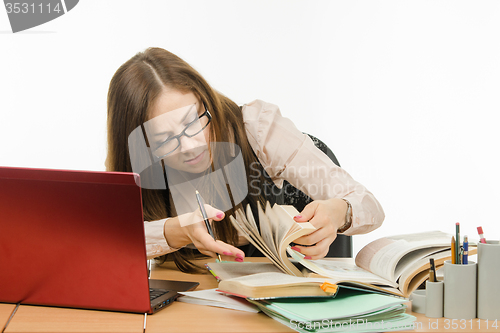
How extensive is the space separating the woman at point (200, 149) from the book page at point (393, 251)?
157 millimetres

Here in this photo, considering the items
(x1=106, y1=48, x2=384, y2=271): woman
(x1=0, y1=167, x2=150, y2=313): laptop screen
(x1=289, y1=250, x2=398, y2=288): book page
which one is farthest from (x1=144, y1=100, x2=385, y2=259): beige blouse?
(x1=0, y1=167, x2=150, y2=313): laptop screen

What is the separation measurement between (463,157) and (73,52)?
2.20 meters

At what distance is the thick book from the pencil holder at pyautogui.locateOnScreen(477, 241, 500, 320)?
0.08m

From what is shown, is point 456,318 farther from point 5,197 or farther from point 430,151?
point 430,151

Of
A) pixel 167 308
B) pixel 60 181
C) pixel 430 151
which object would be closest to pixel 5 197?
pixel 60 181

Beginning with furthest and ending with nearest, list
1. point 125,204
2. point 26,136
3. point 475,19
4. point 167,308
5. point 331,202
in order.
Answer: point 475,19
point 26,136
point 331,202
point 167,308
point 125,204

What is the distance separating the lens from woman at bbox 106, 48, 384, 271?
111cm

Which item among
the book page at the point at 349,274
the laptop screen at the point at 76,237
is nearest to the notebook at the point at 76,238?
the laptop screen at the point at 76,237

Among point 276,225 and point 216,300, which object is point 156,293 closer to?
point 216,300

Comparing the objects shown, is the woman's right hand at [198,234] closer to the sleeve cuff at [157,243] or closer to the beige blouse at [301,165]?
the sleeve cuff at [157,243]

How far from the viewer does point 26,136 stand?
2.04 metres

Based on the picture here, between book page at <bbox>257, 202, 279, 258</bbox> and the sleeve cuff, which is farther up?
book page at <bbox>257, 202, 279, 258</bbox>

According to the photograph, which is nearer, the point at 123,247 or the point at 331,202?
the point at 123,247

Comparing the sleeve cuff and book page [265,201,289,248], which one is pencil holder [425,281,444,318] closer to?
book page [265,201,289,248]
